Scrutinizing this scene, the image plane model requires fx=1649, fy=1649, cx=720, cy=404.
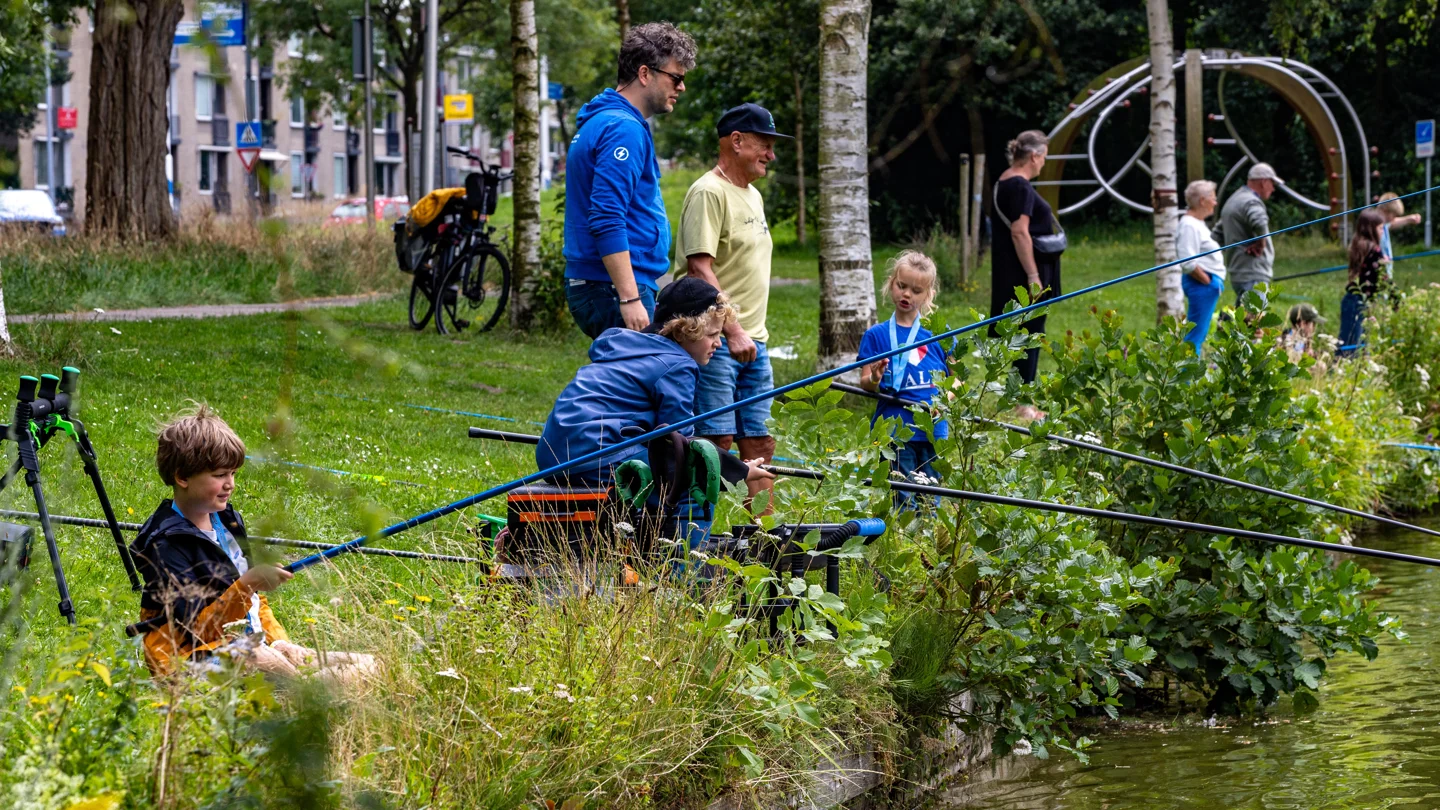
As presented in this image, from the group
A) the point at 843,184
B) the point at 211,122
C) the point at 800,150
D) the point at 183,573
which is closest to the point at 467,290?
the point at 843,184

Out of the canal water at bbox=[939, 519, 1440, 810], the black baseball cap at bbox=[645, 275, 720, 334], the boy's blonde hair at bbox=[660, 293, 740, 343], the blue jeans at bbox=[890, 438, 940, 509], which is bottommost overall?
the canal water at bbox=[939, 519, 1440, 810]

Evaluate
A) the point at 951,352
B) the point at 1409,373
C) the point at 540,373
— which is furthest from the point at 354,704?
the point at 1409,373

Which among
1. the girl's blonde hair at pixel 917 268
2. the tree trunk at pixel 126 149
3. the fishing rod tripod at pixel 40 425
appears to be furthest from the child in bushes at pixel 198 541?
the tree trunk at pixel 126 149

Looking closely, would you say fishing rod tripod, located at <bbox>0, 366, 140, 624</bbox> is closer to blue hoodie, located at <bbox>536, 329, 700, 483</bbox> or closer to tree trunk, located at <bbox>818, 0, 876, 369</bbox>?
blue hoodie, located at <bbox>536, 329, 700, 483</bbox>

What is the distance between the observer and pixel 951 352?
15.6ft

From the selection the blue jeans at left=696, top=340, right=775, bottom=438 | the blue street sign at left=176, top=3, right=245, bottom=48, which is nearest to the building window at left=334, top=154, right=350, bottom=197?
the blue jeans at left=696, top=340, right=775, bottom=438

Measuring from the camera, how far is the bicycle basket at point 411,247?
1348 centimetres

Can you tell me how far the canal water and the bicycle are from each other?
8790mm

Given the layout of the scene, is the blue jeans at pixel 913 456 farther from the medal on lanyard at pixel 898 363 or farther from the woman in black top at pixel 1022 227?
the woman in black top at pixel 1022 227

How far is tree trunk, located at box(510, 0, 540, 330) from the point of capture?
13.0 meters

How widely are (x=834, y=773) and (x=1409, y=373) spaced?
8.11m

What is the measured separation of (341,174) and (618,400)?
7699cm

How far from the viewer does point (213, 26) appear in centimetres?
138

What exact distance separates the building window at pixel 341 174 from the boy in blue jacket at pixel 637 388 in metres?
75.2
